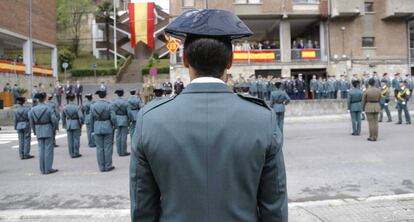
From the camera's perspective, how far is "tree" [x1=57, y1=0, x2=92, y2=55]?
57312 mm

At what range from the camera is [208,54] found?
2.10 m

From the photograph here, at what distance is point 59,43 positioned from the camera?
5972cm

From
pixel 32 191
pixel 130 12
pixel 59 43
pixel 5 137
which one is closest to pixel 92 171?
pixel 32 191

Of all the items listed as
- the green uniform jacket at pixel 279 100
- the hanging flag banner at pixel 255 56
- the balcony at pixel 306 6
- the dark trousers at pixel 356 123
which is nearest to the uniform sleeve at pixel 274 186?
the green uniform jacket at pixel 279 100

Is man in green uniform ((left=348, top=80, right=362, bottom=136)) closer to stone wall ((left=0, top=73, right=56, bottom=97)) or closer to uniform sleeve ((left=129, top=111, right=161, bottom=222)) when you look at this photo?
uniform sleeve ((left=129, top=111, right=161, bottom=222))

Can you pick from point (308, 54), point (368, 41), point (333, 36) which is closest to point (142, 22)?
point (308, 54)

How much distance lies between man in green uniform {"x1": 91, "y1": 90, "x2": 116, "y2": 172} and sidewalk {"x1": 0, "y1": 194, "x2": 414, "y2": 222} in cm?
330

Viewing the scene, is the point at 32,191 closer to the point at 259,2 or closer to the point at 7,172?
the point at 7,172

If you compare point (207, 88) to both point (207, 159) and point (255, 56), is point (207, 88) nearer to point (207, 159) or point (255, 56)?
point (207, 159)

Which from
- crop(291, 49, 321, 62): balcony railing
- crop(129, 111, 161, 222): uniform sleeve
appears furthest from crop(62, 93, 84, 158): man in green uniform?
crop(291, 49, 321, 62): balcony railing

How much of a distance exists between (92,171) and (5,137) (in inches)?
439

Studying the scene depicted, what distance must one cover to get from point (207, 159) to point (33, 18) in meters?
42.5

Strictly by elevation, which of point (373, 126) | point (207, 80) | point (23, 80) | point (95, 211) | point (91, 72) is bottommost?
point (95, 211)

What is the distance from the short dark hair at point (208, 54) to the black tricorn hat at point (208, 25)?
3 centimetres
